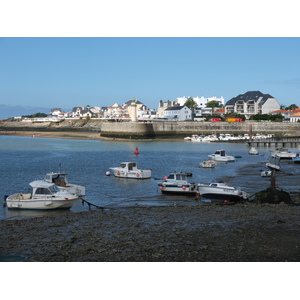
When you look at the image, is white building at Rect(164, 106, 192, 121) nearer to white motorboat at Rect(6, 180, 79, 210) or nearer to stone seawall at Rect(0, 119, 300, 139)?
stone seawall at Rect(0, 119, 300, 139)

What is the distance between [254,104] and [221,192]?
322 ft

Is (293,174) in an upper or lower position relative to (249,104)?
lower

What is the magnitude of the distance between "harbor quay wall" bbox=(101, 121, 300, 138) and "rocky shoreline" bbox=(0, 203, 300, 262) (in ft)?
212

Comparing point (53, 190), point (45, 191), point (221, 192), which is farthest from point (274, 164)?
point (45, 191)

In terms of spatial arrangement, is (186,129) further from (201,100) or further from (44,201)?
(44,201)

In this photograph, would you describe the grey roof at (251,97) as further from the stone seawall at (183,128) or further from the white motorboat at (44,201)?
the white motorboat at (44,201)

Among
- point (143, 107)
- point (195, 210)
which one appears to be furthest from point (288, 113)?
point (195, 210)

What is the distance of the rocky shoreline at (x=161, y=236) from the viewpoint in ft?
36.7

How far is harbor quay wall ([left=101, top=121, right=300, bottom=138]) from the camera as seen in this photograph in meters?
82.4

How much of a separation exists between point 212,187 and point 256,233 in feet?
25.6

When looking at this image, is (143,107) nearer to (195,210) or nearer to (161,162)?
(161,162)

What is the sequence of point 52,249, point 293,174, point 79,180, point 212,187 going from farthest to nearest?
1. point 293,174
2. point 79,180
3. point 212,187
4. point 52,249

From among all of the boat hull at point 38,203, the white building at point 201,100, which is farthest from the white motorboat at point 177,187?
the white building at point 201,100

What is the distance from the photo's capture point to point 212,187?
20891mm
